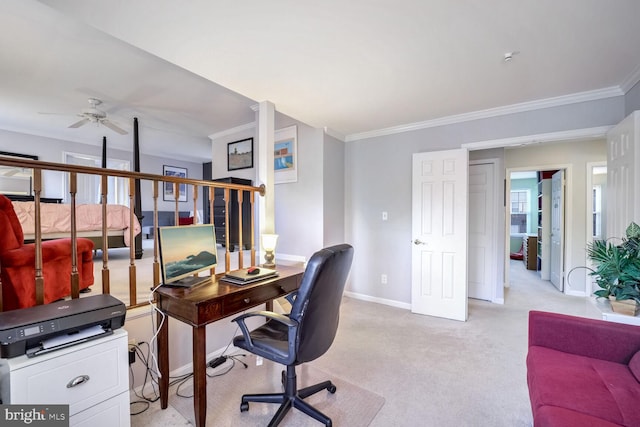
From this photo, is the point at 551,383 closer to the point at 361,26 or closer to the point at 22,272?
the point at 361,26

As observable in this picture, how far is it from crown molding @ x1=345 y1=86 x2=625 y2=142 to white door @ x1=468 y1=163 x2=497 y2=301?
1.00 metres

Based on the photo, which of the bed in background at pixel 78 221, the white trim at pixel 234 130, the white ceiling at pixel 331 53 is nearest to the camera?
the white ceiling at pixel 331 53

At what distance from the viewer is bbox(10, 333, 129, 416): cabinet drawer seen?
106 centimetres

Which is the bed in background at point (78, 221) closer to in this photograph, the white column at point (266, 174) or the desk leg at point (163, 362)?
the white column at point (266, 174)

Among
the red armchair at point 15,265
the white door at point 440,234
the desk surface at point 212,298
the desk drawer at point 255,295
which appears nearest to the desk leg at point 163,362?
the desk surface at point 212,298

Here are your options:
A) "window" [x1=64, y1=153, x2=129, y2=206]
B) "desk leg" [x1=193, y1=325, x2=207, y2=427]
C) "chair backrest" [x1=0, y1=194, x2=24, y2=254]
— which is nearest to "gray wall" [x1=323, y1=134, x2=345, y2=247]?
"desk leg" [x1=193, y1=325, x2=207, y2=427]

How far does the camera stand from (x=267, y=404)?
69.0 inches

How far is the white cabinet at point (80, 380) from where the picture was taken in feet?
3.46

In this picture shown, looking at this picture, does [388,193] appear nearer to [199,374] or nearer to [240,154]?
[240,154]

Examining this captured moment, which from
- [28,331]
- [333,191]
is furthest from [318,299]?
[333,191]

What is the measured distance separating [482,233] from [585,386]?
283 centimetres

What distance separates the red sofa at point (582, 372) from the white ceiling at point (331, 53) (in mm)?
1748

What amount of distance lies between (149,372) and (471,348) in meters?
2.56

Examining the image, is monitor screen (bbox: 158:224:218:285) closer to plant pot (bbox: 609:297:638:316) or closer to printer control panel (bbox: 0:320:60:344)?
printer control panel (bbox: 0:320:60:344)
